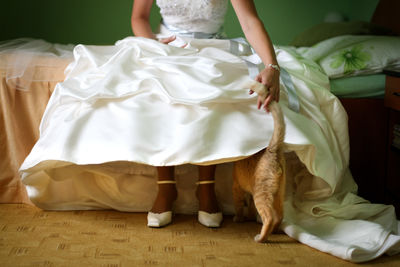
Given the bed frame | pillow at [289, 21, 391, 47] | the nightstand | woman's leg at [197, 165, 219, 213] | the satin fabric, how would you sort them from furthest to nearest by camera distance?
1. pillow at [289, 21, 391, 47]
2. the bed frame
3. the nightstand
4. woman's leg at [197, 165, 219, 213]
5. the satin fabric

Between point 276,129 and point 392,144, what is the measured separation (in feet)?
3.04

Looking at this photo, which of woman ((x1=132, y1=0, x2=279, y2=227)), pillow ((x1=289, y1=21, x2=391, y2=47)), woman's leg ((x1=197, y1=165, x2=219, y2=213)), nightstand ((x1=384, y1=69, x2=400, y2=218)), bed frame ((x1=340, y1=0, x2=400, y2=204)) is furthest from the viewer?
pillow ((x1=289, y1=21, x2=391, y2=47))

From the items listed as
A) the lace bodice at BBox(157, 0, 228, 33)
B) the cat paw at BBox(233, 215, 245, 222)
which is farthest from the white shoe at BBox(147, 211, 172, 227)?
the lace bodice at BBox(157, 0, 228, 33)

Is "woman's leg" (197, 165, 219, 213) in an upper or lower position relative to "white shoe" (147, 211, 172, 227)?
upper

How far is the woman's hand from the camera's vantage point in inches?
71.5

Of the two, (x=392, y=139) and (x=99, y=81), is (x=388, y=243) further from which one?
(x=99, y=81)

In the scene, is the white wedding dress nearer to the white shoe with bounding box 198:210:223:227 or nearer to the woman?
the woman

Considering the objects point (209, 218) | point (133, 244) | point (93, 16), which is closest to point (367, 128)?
point (209, 218)

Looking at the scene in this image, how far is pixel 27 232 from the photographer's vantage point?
6.20ft

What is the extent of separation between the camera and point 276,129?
5.69 ft

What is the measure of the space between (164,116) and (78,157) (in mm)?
334

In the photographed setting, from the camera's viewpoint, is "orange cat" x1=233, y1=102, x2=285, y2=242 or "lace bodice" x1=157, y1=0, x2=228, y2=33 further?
"lace bodice" x1=157, y1=0, x2=228, y2=33

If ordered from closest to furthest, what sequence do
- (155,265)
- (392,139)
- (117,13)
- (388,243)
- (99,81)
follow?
(155,265)
(388,243)
(99,81)
(392,139)
(117,13)

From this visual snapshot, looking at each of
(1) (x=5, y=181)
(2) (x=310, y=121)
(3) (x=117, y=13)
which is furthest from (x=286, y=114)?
(3) (x=117, y=13)
